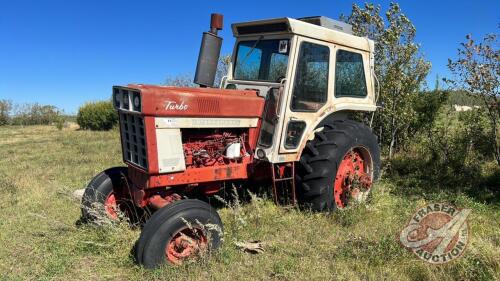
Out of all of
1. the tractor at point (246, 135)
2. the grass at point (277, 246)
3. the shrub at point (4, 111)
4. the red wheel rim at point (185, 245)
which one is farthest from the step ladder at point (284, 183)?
the shrub at point (4, 111)

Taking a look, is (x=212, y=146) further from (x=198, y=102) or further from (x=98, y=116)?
(x=98, y=116)

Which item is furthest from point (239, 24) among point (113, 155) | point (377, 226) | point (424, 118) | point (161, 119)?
point (113, 155)

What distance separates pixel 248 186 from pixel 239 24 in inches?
82.7

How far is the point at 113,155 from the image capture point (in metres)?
12.0

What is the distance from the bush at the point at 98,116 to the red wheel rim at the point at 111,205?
66.5 ft

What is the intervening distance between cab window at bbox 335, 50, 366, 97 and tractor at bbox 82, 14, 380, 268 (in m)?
0.01

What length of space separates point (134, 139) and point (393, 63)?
5.78 meters

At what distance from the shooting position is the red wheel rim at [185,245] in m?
4.27

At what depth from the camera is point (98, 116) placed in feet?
84.9

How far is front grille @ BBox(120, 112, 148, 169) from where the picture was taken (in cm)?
462

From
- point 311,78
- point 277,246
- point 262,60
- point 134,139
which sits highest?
point 262,60

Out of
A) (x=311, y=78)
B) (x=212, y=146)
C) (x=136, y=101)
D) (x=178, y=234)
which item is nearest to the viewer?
(x=178, y=234)

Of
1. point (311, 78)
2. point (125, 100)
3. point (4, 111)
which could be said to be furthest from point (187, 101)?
point (4, 111)

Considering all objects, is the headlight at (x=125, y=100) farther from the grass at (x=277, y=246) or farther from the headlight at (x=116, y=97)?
the grass at (x=277, y=246)
